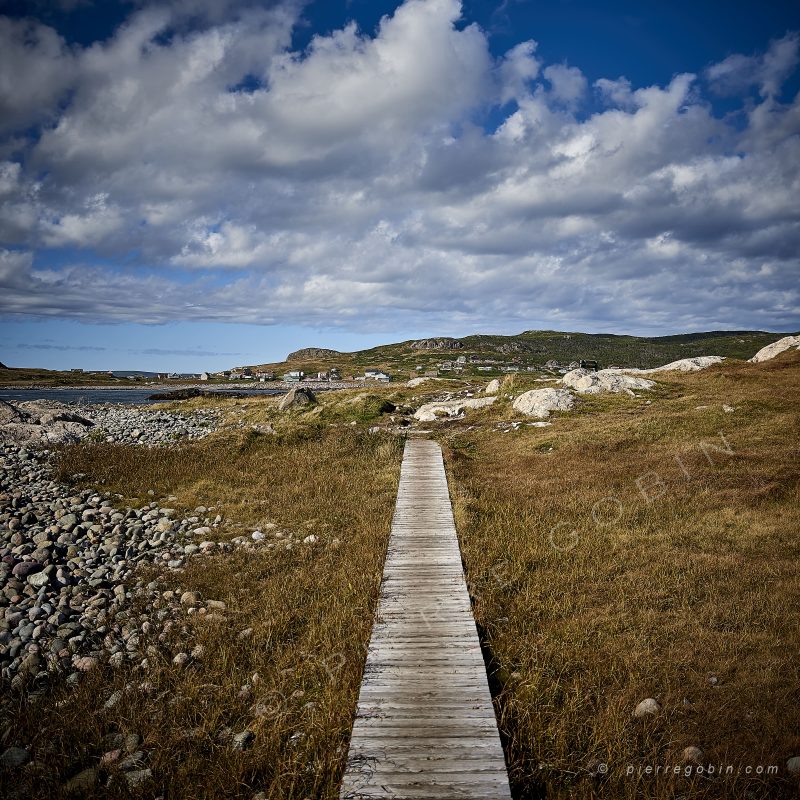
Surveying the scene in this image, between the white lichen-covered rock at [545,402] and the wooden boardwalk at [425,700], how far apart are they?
19.2 m

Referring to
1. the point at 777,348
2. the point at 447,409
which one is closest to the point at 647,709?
the point at 447,409

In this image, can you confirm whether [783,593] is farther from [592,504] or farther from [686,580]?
[592,504]

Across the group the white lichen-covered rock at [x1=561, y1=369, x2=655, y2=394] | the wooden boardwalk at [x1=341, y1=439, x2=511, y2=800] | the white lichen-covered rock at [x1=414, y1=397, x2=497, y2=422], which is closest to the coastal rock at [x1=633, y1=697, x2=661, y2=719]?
the wooden boardwalk at [x1=341, y1=439, x2=511, y2=800]

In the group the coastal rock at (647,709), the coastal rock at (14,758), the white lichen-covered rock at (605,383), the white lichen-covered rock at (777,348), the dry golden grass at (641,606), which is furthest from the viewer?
the white lichen-covered rock at (777,348)

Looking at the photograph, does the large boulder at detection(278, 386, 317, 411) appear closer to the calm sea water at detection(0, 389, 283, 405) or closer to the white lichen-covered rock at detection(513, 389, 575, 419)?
the white lichen-covered rock at detection(513, 389, 575, 419)

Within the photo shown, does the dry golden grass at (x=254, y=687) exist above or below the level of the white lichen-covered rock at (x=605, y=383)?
below

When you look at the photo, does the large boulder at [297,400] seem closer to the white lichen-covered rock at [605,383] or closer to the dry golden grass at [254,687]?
the white lichen-covered rock at [605,383]

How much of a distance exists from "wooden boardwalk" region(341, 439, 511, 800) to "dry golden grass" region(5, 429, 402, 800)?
30cm

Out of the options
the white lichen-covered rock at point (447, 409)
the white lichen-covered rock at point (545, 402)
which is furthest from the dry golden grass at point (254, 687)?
the white lichen-covered rock at point (447, 409)

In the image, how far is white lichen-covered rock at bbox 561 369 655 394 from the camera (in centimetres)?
3122

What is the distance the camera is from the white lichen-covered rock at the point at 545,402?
2714cm

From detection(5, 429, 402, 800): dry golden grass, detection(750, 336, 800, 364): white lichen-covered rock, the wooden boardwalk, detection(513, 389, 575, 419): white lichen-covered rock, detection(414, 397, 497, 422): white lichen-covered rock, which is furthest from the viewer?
detection(750, 336, 800, 364): white lichen-covered rock

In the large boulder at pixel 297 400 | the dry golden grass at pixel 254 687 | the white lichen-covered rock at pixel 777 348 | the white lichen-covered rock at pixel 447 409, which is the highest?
the white lichen-covered rock at pixel 777 348

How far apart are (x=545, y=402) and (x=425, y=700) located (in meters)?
24.0
